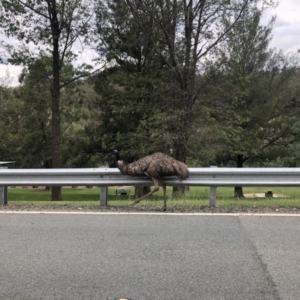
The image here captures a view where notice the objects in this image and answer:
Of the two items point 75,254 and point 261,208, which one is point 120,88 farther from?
point 75,254

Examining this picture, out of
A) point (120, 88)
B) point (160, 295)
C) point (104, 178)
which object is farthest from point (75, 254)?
point (120, 88)

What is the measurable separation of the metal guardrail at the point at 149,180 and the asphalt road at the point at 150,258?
1104 millimetres

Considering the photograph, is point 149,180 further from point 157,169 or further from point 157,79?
point 157,79

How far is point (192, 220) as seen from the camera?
6414 mm

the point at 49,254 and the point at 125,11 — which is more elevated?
the point at 125,11

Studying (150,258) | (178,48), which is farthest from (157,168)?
(178,48)

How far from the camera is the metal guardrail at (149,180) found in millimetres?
7480

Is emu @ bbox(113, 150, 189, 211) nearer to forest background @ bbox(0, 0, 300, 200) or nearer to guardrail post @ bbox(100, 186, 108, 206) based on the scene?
guardrail post @ bbox(100, 186, 108, 206)

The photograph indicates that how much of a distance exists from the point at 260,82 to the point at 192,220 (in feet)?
63.7

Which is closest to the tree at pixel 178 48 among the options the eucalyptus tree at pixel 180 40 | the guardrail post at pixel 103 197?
the eucalyptus tree at pixel 180 40

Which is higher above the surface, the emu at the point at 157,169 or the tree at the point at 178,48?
the tree at the point at 178,48

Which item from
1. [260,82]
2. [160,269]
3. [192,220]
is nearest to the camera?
[160,269]

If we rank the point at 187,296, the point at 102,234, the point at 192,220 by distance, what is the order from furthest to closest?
the point at 192,220 < the point at 102,234 < the point at 187,296

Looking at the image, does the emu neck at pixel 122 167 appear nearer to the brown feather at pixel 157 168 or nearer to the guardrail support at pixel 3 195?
the brown feather at pixel 157 168
